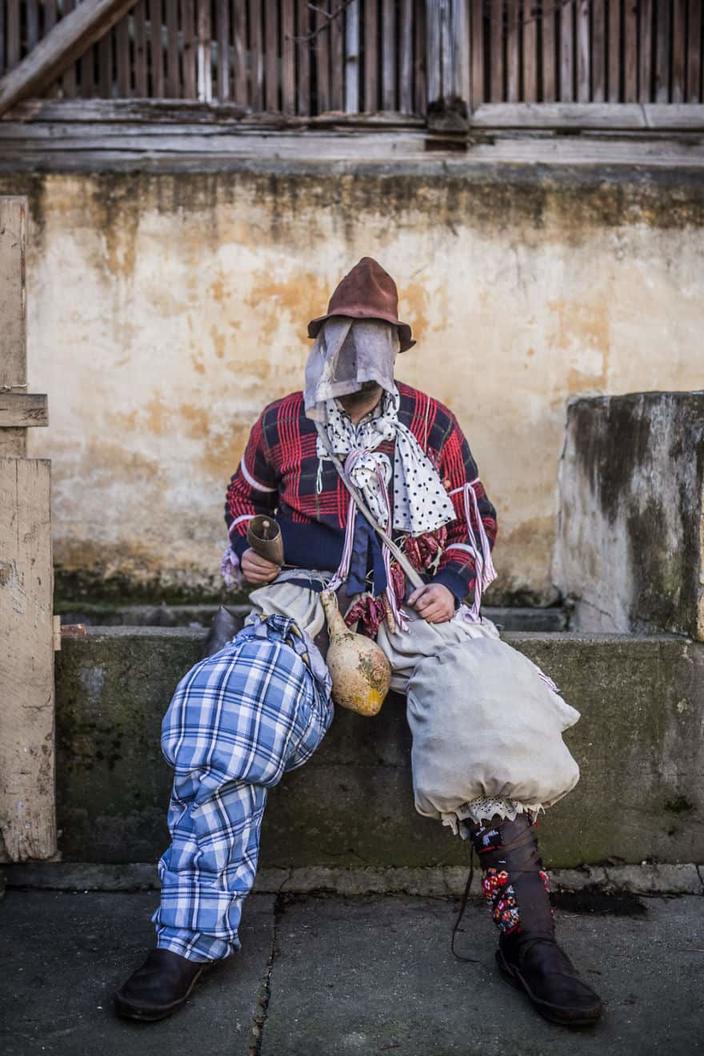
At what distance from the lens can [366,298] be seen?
3.40m

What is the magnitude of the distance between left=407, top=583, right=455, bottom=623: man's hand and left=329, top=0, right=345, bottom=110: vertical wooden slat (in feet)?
9.85

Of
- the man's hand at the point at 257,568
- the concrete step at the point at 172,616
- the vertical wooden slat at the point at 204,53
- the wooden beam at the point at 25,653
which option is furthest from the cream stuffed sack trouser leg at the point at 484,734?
the vertical wooden slat at the point at 204,53

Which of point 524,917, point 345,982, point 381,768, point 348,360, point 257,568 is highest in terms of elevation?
point 348,360

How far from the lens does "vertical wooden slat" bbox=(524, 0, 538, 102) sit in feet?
17.8

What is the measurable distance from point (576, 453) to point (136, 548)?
81.9 inches

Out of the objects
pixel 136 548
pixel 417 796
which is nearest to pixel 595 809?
pixel 417 796

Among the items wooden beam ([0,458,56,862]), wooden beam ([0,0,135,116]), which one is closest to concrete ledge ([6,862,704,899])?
wooden beam ([0,458,56,862])

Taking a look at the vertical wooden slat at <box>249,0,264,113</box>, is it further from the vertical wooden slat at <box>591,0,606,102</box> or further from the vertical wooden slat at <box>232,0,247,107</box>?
the vertical wooden slat at <box>591,0,606,102</box>

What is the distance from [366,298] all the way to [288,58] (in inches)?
99.4

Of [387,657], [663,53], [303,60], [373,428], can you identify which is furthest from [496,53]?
[387,657]

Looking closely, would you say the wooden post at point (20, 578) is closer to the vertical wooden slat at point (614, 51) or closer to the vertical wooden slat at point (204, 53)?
the vertical wooden slat at point (204, 53)

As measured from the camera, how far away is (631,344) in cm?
530

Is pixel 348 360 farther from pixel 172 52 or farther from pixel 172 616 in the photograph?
pixel 172 52

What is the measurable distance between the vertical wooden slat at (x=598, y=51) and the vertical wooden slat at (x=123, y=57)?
2.24m
